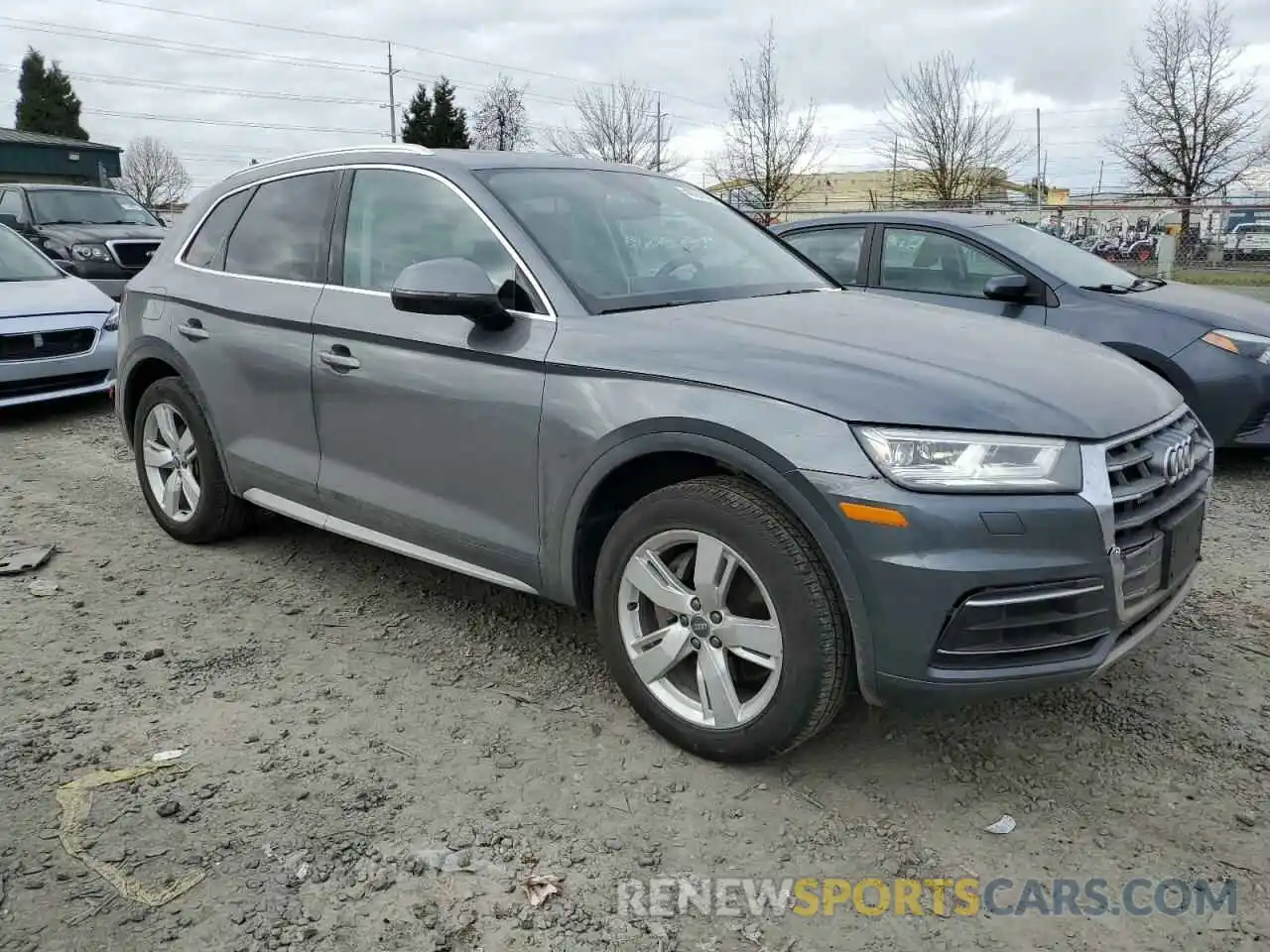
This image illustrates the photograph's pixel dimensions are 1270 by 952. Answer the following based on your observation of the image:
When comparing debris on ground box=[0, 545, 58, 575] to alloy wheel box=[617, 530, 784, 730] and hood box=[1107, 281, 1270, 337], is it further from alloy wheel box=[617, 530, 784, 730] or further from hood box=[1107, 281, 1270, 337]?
hood box=[1107, 281, 1270, 337]

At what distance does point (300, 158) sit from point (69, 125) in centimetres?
7369

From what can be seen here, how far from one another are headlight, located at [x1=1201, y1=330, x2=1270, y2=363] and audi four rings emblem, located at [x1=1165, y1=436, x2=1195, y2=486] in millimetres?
3248

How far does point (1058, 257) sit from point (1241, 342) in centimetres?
120

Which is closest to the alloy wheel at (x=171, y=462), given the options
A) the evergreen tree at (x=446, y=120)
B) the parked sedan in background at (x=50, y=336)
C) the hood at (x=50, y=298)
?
the parked sedan in background at (x=50, y=336)

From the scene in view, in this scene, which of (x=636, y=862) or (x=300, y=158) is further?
(x=300, y=158)

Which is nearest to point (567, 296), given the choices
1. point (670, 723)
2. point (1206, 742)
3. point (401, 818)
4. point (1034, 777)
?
point (670, 723)

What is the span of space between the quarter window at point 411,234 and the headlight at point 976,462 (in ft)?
4.11

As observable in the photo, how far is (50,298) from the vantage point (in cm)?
777

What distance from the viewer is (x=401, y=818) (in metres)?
2.68

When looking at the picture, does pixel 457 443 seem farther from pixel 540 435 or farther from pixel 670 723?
pixel 670 723

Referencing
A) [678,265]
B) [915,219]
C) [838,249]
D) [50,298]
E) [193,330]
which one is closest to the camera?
[678,265]

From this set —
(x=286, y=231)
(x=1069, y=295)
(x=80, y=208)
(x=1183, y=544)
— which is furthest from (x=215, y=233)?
(x=80, y=208)

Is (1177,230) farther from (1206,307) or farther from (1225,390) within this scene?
(1225,390)

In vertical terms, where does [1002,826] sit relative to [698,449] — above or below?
below
